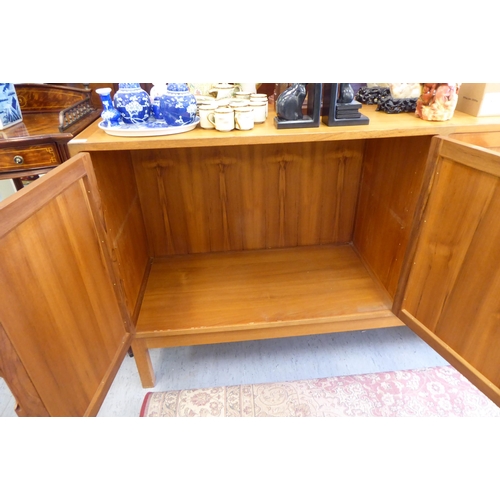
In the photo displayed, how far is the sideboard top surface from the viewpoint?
34.4 inches

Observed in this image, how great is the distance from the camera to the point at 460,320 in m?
0.93

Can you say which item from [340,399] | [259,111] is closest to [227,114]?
[259,111]

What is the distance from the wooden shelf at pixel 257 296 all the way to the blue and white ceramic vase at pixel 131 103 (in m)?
0.64

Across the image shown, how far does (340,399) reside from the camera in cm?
121

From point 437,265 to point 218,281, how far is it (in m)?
0.77

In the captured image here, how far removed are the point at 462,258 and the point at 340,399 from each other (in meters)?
0.64

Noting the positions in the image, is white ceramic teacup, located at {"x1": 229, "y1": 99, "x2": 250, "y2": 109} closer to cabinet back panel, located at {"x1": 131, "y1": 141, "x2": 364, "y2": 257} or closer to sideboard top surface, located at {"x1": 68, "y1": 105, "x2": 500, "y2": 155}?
sideboard top surface, located at {"x1": 68, "y1": 105, "x2": 500, "y2": 155}

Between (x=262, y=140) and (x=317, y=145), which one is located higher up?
(x=262, y=140)

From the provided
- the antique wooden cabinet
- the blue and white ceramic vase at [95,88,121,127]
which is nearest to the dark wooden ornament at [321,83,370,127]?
the blue and white ceramic vase at [95,88,121,127]

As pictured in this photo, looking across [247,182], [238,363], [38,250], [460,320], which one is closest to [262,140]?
[247,182]

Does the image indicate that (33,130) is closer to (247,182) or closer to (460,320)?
(247,182)

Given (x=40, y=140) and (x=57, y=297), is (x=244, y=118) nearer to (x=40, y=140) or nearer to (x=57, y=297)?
(x=57, y=297)
